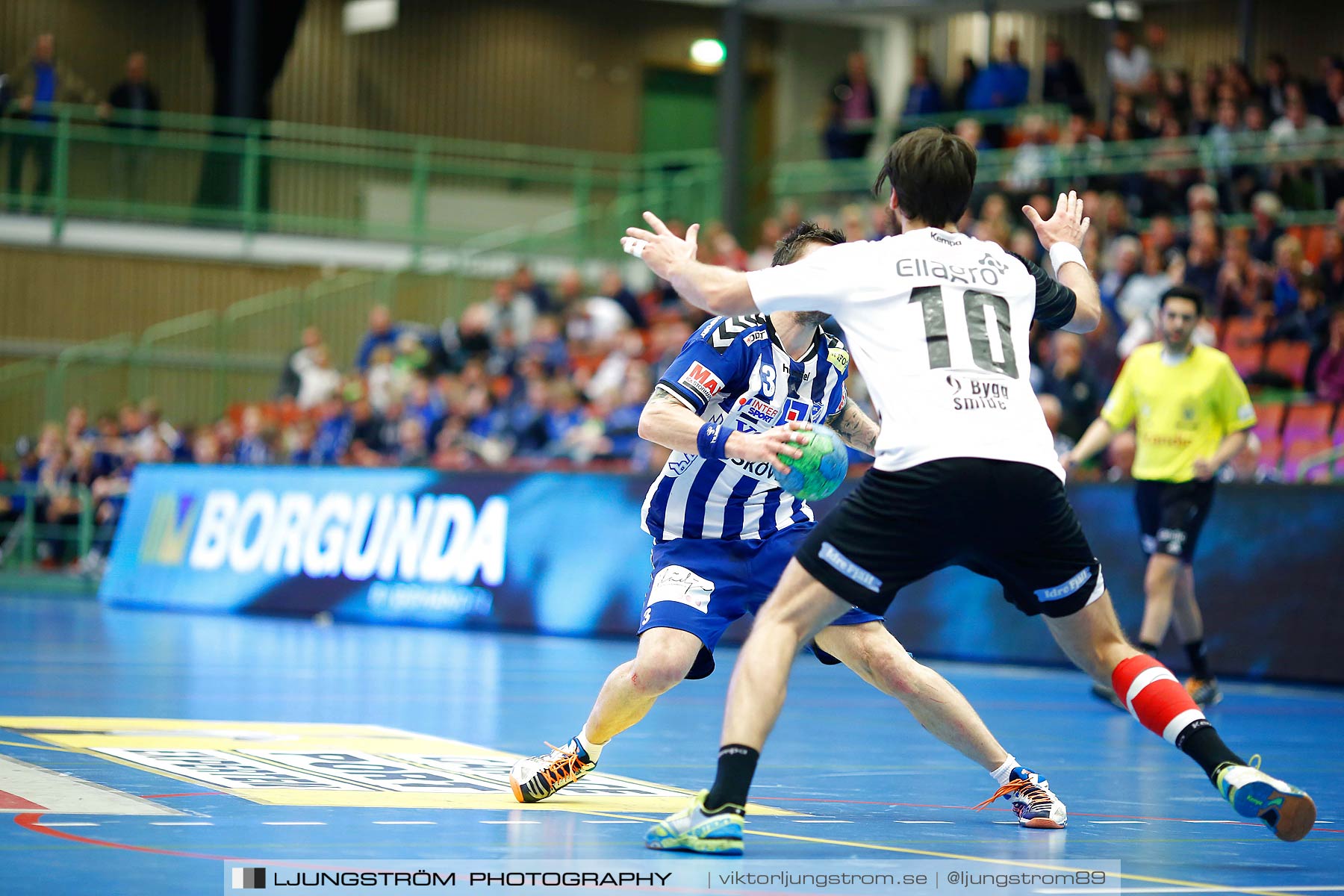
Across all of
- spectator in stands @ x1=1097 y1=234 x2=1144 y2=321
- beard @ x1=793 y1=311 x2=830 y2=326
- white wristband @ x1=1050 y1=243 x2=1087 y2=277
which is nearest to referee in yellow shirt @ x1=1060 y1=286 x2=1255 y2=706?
beard @ x1=793 y1=311 x2=830 y2=326

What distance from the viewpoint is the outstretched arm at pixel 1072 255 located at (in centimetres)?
559

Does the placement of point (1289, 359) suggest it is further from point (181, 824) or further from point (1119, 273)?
point (181, 824)

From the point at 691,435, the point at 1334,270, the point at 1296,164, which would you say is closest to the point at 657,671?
the point at 691,435

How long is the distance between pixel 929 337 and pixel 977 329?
0.15 m

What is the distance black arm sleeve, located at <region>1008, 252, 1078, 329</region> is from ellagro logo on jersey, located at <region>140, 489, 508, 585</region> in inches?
449

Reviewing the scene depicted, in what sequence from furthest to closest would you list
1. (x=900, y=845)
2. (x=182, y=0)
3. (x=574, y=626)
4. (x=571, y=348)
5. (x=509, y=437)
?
1. (x=182, y=0)
2. (x=571, y=348)
3. (x=509, y=437)
4. (x=574, y=626)
5. (x=900, y=845)

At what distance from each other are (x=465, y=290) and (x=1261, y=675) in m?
18.1

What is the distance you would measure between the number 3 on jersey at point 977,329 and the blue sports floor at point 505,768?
145cm

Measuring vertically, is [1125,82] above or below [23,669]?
above

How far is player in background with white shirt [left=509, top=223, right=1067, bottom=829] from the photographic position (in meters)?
6.04

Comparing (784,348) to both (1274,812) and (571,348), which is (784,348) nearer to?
(1274,812)

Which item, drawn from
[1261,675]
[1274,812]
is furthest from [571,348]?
[1274,812]

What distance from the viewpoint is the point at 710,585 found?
6148 mm

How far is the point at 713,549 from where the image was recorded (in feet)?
20.4
